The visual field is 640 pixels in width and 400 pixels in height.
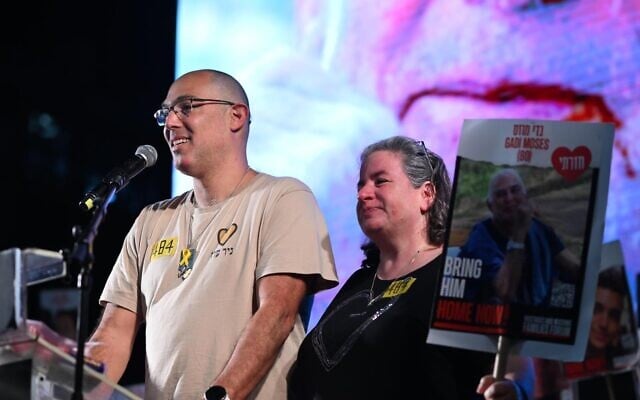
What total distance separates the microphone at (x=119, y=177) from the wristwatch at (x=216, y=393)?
1.76 ft

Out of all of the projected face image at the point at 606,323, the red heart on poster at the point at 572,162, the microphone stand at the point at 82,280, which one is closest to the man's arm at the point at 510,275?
the red heart on poster at the point at 572,162

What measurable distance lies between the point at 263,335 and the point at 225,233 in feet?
1.16

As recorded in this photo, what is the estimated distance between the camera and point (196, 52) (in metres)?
5.02

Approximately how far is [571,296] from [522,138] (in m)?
0.35

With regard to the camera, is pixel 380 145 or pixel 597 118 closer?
pixel 380 145

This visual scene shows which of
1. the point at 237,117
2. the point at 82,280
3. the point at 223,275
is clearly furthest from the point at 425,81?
the point at 82,280

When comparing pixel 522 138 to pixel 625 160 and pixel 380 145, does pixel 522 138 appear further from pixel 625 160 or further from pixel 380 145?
pixel 625 160

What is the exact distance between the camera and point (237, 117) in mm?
3043

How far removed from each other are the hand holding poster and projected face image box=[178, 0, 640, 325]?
1821mm

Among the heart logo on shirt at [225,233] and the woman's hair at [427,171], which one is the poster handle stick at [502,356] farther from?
the heart logo on shirt at [225,233]

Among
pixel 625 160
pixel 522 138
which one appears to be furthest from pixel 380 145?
pixel 625 160

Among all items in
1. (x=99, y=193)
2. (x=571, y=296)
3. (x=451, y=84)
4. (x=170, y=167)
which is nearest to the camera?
(x=571, y=296)

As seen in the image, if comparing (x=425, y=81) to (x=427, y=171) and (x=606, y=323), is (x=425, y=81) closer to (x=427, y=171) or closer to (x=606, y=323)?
(x=427, y=171)

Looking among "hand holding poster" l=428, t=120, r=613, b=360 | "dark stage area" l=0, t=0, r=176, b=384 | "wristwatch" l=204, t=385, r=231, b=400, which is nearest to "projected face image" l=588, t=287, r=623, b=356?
"hand holding poster" l=428, t=120, r=613, b=360
